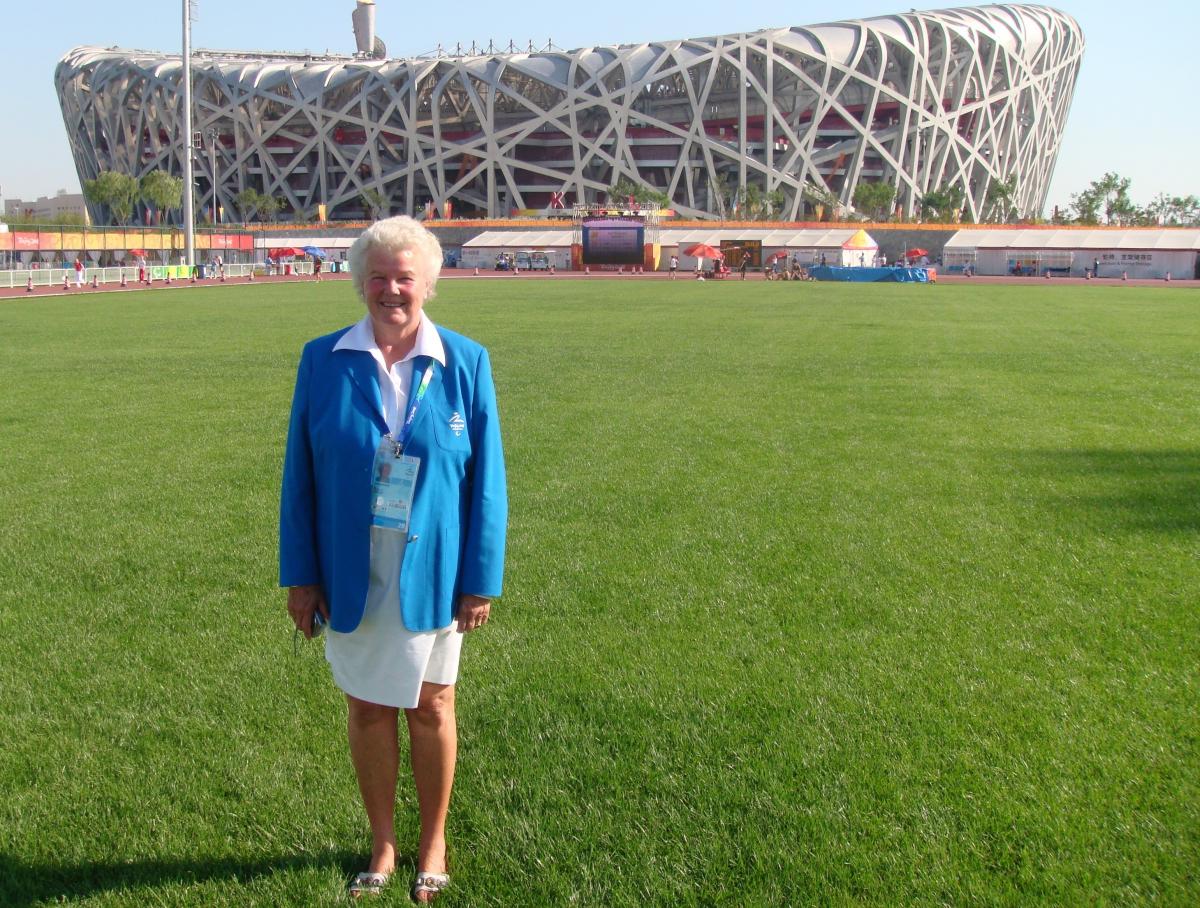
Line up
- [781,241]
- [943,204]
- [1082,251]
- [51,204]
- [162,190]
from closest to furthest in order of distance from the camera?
[1082,251], [781,241], [162,190], [943,204], [51,204]

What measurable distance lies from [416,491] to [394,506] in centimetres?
7

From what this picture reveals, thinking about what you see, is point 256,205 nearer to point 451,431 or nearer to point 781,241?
point 781,241

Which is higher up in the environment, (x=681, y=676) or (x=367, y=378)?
(x=367, y=378)

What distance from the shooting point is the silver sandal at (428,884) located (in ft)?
10.3

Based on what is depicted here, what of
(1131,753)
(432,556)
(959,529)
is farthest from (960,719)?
(959,529)

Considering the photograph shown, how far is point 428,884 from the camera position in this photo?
3.14 m

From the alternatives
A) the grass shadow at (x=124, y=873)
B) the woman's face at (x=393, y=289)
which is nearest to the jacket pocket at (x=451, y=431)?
the woman's face at (x=393, y=289)

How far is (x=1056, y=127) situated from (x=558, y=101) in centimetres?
5474

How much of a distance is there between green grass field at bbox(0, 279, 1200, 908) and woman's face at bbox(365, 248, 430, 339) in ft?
5.29

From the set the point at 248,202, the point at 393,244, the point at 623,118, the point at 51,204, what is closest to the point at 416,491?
the point at 393,244

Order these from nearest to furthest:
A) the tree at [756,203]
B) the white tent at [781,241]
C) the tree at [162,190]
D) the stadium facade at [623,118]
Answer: the white tent at [781,241] → the tree at [162,190] → the tree at [756,203] → the stadium facade at [623,118]

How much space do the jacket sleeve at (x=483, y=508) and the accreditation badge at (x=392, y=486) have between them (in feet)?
0.65

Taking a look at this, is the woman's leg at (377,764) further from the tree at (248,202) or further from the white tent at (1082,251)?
the tree at (248,202)

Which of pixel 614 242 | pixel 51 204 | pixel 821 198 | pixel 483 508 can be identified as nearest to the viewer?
pixel 483 508
